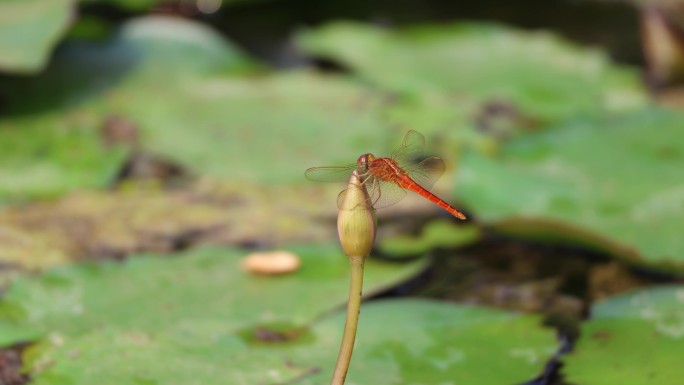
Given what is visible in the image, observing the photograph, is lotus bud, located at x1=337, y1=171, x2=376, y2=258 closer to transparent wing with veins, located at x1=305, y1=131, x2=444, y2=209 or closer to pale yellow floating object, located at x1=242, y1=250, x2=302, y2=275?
transparent wing with veins, located at x1=305, y1=131, x2=444, y2=209

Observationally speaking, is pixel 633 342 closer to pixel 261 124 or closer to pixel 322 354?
pixel 322 354

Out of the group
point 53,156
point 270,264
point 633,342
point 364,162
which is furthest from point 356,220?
point 53,156

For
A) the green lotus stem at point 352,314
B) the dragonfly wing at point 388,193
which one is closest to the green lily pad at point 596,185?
the dragonfly wing at point 388,193

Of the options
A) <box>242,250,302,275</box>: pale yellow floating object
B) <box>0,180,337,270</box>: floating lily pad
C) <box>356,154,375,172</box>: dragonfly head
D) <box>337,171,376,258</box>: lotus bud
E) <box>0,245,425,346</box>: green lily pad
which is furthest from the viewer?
<box>0,180,337,270</box>: floating lily pad

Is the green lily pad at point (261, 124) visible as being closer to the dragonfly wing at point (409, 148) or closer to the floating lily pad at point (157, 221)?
the floating lily pad at point (157, 221)

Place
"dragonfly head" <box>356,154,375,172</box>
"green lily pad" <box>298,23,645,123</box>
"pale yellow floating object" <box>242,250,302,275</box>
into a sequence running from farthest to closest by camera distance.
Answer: "green lily pad" <box>298,23,645,123</box>
"pale yellow floating object" <box>242,250,302,275</box>
"dragonfly head" <box>356,154,375,172</box>

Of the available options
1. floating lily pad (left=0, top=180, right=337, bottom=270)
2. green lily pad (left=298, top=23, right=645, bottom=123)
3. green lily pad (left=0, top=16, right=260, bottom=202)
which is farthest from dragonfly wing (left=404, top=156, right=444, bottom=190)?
green lily pad (left=298, top=23, right=645, bottom=123)
